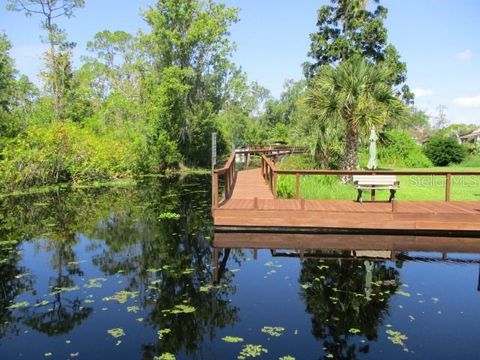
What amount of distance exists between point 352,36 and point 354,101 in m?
19.6

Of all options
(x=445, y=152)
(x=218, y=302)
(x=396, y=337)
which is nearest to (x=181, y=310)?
(x=218, y=302)

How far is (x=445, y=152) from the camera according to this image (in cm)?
3359

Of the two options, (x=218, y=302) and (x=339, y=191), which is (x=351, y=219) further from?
(x=218, y=302)

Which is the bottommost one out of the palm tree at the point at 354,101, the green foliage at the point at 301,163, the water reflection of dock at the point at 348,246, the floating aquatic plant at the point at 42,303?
the floating aquatic plant at the point at 42,303

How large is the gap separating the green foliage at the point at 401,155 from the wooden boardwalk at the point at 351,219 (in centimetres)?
2184

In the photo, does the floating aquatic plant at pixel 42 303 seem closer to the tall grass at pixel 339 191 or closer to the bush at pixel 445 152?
the tall grass at pixel 339 191

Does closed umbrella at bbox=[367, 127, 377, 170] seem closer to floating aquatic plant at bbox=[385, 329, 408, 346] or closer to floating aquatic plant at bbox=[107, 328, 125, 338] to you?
floating aquatic plant at bbox=[385, 329, 408, 346]

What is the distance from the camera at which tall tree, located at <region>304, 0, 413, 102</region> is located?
3209 centimetres

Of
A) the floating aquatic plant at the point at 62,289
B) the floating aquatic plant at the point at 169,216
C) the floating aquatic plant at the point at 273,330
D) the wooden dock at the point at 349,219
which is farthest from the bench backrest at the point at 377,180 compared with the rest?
the floating aquatic plant at the point at 62,289

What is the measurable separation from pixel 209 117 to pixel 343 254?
28662 millimetres

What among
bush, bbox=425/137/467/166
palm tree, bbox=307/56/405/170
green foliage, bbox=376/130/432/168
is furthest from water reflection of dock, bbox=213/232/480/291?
bush, bbox=425/137/467/166

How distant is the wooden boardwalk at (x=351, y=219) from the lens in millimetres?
10312

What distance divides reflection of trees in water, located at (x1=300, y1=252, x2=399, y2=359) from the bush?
1126 inches

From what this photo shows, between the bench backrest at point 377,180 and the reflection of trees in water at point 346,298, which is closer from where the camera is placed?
the reflection of trees in water at point 346,298
